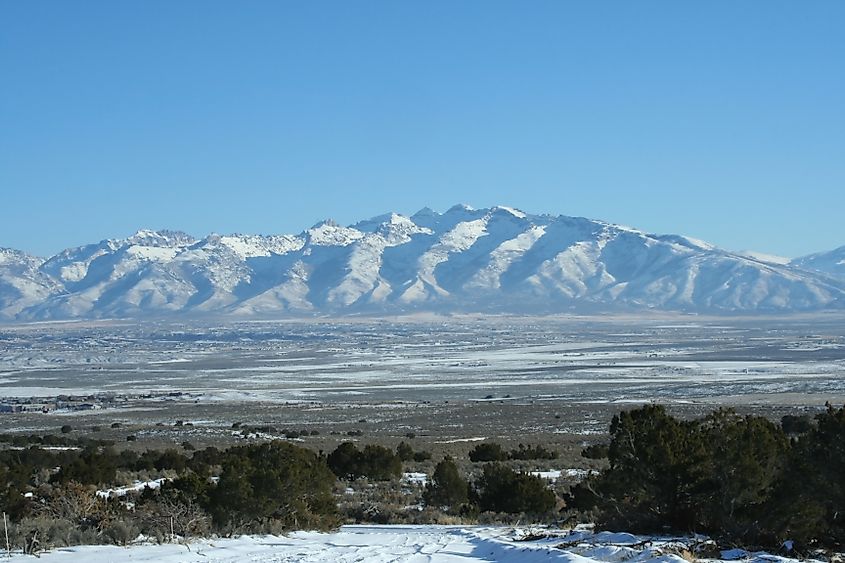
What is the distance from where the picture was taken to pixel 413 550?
11328 millimetres

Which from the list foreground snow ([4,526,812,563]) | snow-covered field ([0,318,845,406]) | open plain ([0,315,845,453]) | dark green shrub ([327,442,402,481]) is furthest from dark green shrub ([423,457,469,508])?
snow-covered field ([0,318,845,406])

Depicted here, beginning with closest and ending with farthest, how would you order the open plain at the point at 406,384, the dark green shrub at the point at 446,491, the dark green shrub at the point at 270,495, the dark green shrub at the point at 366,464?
the dark green shrub at the point at 270,495
the dark green shrub at the point at 446,491
the dark green shrub at the point at 366,464
the open plain at the point at 406,384

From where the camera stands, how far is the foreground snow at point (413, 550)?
1030 cm

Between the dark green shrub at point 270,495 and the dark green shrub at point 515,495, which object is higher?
the dark green shrub at point 270,495

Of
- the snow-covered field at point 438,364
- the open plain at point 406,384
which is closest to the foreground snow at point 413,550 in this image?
the open plain at point 406,384

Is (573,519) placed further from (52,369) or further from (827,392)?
(52,369)

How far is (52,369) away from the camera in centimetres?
10200

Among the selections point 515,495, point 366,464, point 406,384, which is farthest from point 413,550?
point 406,384

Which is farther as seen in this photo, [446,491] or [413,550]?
[446,491]

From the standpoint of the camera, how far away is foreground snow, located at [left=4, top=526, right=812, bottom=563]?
10297 millimetres

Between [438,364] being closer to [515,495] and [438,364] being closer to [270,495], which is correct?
[515,495]

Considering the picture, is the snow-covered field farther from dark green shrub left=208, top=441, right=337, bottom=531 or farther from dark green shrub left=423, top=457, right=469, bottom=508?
dark green shrub left=208, top=441, right=337, bottom=531

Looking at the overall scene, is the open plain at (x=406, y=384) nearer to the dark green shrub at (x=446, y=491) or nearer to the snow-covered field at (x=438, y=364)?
the snow-covered field at (x=438, y=364)

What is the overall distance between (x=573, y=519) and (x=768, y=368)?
7063 cm
